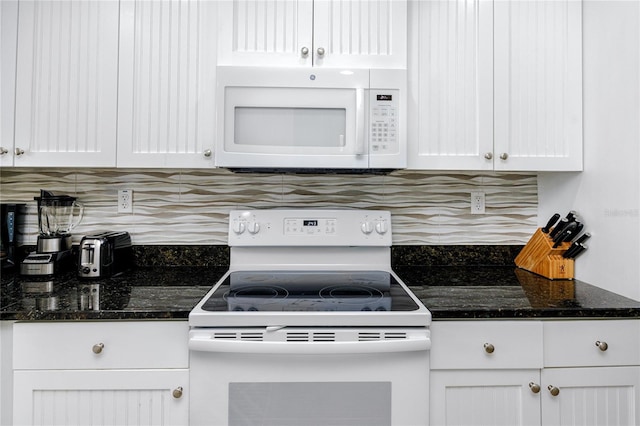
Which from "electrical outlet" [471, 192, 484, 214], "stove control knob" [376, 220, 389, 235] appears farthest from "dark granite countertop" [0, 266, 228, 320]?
"electrical outlet" [471, 192, 484, 214]

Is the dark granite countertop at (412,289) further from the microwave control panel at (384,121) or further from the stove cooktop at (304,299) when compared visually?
the microwave control panel at (384,121)

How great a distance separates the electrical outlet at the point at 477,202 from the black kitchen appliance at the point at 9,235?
215 centimetres

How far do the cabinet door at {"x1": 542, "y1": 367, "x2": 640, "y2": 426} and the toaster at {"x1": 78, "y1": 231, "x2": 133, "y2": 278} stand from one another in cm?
167

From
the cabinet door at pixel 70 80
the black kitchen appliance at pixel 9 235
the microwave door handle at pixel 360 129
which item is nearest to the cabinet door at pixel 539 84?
the microwave door handle at pixel 360 129

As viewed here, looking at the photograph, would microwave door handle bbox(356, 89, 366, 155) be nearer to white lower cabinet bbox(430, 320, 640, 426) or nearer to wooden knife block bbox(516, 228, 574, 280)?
white lower cabinet bbox(430, 320, 640, 426)

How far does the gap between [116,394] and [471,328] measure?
1126 mm

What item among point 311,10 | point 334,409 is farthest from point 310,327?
point 311,10

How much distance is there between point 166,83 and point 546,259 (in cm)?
176

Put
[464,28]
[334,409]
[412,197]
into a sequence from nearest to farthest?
[334,409]
[464,28]
[412,197]

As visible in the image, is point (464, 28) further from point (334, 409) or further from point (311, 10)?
point (334, 409)

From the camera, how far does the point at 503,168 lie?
1620mm

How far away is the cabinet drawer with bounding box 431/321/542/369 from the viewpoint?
1.22 metres

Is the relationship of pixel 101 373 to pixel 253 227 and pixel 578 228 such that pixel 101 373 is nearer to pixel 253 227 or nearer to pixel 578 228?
pixel 253 227

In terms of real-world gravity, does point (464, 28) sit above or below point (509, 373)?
above
